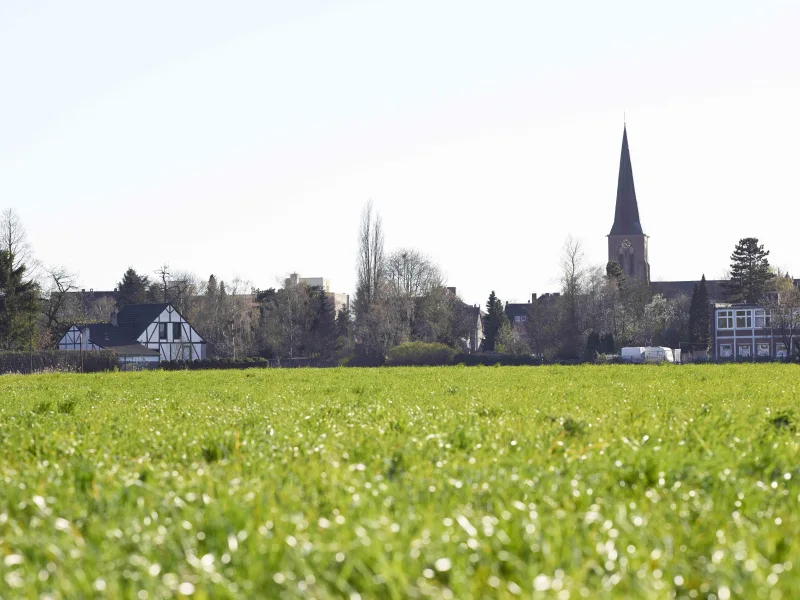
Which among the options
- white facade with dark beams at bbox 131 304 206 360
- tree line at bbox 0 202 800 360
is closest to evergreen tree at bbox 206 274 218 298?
tree line at bbox 0 202 800 360

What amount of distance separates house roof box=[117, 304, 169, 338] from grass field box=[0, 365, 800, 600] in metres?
81.3

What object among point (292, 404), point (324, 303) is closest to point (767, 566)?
point (292, 404)

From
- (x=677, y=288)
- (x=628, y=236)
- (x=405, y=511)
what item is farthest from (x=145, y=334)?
(x=677, y=288)

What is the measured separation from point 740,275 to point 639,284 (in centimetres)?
1103

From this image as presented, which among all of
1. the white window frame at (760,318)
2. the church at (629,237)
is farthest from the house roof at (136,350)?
the church at (629,237)

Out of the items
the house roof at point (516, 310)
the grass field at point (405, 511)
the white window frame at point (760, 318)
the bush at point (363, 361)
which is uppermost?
the house roof at point (516, 310)

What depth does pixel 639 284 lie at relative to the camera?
11412 centimetres

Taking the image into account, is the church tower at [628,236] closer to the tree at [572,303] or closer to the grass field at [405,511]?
the tree at [572,303]

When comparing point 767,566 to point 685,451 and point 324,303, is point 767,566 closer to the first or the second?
point 685,451

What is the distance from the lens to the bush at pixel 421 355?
68.1m

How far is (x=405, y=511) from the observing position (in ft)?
12.9

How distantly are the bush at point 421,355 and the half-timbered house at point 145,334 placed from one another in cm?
2216

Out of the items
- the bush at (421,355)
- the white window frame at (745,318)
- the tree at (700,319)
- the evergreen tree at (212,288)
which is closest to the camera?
the bush at (421,355)

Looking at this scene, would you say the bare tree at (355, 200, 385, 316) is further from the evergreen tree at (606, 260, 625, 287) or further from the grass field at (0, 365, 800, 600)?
the grass field at (0, 365, 800, 600)
